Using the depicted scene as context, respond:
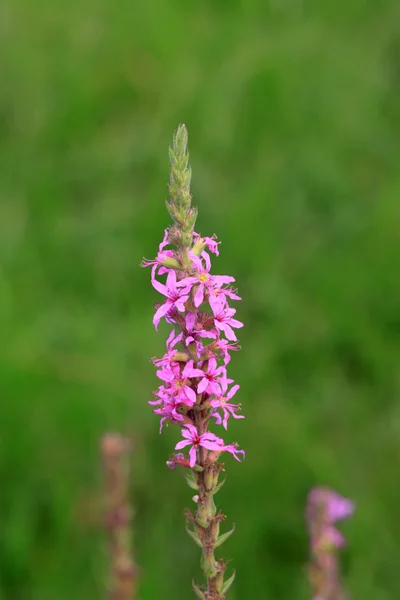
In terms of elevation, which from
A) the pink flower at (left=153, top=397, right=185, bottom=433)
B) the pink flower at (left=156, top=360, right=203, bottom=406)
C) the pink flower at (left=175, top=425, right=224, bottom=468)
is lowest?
the pink flower at (left=175, top=425, right=224, bottom=468)

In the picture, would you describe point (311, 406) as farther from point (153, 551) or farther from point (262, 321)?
point (153, 551)

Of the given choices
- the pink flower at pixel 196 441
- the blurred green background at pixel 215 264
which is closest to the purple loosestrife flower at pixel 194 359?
the pink flower at pixel 196 441

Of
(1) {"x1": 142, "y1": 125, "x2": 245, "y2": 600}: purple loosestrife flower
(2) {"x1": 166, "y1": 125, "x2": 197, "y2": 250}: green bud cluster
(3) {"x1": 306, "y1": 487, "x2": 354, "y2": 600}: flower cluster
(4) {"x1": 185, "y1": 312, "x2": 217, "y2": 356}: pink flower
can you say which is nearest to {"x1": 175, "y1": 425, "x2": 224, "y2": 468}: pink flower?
(1) {"x1": 142, "y1": 125, "x2": 245, "y2": 600}: purple loosestrife flower

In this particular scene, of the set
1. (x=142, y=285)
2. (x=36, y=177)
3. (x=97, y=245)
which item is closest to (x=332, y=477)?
(x=142, y=285)

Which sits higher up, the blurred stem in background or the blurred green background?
the blurred green background

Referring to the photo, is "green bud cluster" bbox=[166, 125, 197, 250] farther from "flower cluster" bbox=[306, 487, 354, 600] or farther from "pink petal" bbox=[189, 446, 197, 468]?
"flower cluster" bbox=[306, 487, 354, 600]

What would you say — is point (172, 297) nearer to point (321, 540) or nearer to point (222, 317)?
point (222, 317)

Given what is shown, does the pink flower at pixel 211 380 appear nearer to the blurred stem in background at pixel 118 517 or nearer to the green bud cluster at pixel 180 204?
the green bud cluster at pixel 180 204
